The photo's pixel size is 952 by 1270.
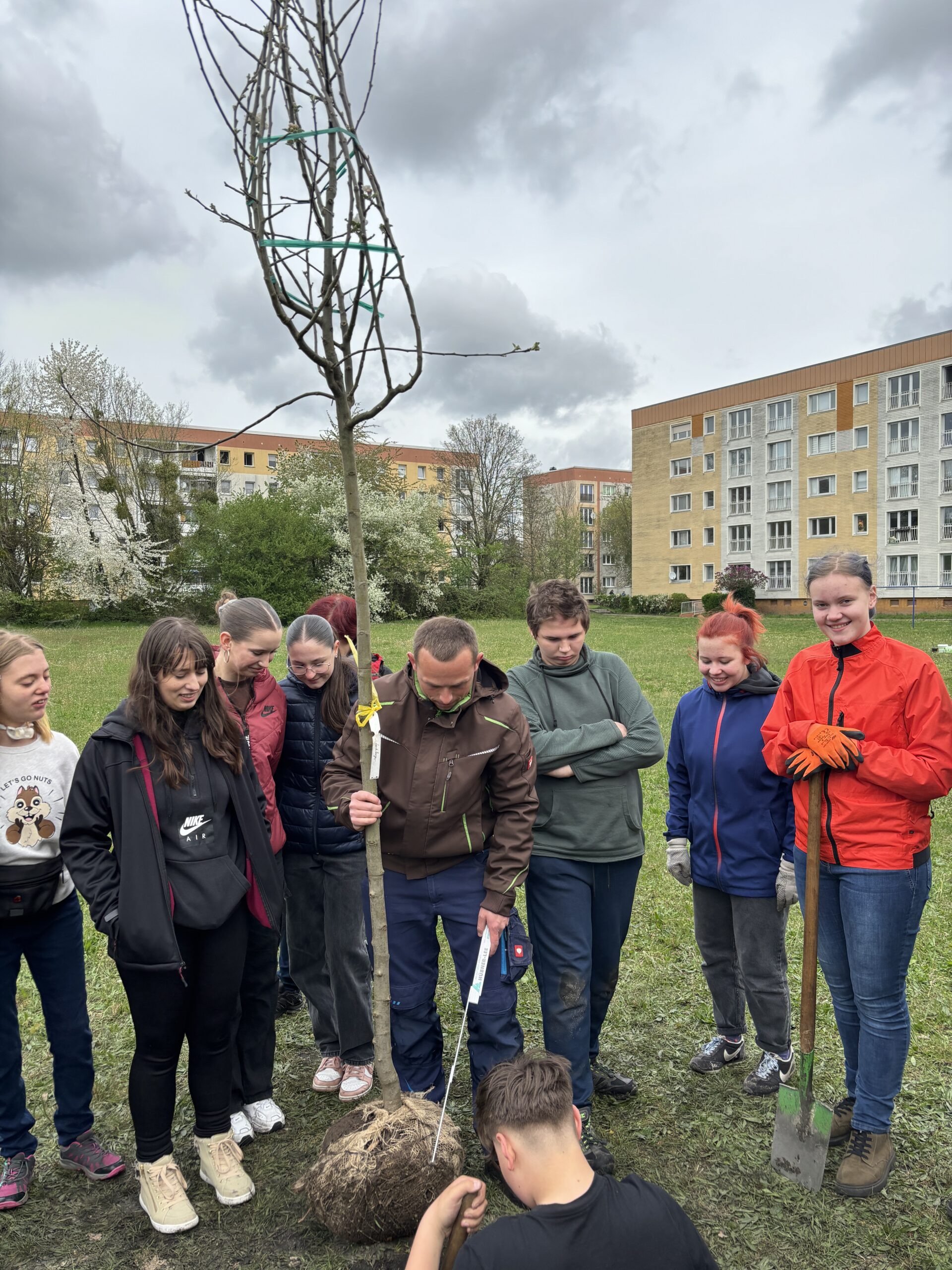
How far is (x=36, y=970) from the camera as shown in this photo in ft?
9.91

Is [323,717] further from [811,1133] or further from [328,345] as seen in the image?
[811,1133]

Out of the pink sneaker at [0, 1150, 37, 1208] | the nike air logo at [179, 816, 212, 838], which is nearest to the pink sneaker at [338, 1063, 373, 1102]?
the pink sneaker at [0, 1150, 37, 1208]

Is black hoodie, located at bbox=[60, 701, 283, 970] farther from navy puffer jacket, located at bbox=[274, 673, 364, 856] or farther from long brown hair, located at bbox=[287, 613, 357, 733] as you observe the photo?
long brown hair, located at bbox=[287, 613, 357, 733]

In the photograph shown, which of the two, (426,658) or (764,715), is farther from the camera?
(764,715)

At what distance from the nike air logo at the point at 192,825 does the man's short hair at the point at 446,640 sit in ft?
3.01

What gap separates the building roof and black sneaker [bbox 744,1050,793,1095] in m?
46.5

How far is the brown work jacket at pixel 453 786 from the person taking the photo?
2.96 metres

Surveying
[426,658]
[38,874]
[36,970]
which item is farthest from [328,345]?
[36,970]

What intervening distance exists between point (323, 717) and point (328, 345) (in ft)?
5.31

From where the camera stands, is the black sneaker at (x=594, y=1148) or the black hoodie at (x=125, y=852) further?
Answer: the black sneaker at (x=594, y=1148)

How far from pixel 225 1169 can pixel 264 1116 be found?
0.45 meters

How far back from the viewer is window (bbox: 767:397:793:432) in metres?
47.4

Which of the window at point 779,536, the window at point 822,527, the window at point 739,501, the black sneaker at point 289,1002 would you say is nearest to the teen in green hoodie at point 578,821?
the black sneaker at point 289,1002

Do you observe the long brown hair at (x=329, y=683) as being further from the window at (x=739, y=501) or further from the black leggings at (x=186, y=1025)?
the window at (x=739, y=501)
